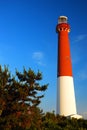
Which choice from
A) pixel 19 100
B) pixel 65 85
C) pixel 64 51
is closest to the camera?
pixel 19 100

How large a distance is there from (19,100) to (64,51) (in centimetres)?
1565

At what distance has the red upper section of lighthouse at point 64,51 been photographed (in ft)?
124

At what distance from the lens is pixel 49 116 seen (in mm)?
30375

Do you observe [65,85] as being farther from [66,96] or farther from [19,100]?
[19,100]

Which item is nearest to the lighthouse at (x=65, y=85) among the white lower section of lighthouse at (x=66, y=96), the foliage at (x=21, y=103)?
the white lower section of lighthouse at (x=66, y=96)

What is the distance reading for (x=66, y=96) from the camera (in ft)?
122

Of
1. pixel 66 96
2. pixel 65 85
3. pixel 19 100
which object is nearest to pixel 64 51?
pixel 65 85

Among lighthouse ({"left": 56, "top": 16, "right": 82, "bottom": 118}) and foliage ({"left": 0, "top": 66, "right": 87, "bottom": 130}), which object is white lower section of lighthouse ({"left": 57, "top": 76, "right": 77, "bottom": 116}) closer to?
lighthouse ({"left": 56, "top": 16, "right": 82, "bottom": 118})

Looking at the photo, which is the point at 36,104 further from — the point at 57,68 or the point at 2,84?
the point at 57,68

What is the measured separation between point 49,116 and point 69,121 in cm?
200

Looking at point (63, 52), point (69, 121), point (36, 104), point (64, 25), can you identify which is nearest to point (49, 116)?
point (69, 121)

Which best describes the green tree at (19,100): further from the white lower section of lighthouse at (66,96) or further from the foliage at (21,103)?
the white lower section of lighthouse at (66,96)

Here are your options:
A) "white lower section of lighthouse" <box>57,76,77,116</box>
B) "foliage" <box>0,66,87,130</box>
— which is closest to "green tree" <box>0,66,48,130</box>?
"foliage" <box>0,66,87,130</box>

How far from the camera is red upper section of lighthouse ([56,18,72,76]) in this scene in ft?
124
